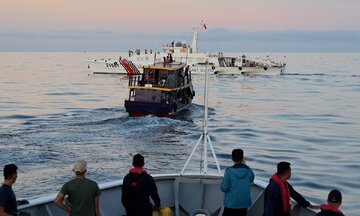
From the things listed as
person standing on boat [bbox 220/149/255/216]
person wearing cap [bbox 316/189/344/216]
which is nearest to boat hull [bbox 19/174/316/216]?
person standing on boat [bbox 220/149/255/216]

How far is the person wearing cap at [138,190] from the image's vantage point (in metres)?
7.32

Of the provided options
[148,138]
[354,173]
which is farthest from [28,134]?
[354,173]

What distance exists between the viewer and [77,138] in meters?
26.6

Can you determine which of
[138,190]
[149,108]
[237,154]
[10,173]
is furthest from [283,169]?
[149,108]

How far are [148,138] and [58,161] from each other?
22.9 ft

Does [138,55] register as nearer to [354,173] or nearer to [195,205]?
[354,173]

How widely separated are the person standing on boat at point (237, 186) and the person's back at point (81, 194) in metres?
1.79

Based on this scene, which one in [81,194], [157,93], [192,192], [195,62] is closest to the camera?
[81,194]

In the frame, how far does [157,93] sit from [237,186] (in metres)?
26.0

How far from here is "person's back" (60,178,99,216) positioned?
22.2ft

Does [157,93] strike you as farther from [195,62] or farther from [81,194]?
[195,62]

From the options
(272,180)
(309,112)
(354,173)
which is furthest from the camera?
(309,112)

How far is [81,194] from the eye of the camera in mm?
6789

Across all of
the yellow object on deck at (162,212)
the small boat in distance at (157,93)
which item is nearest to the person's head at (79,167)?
the yellow object on deck at (162,212)
